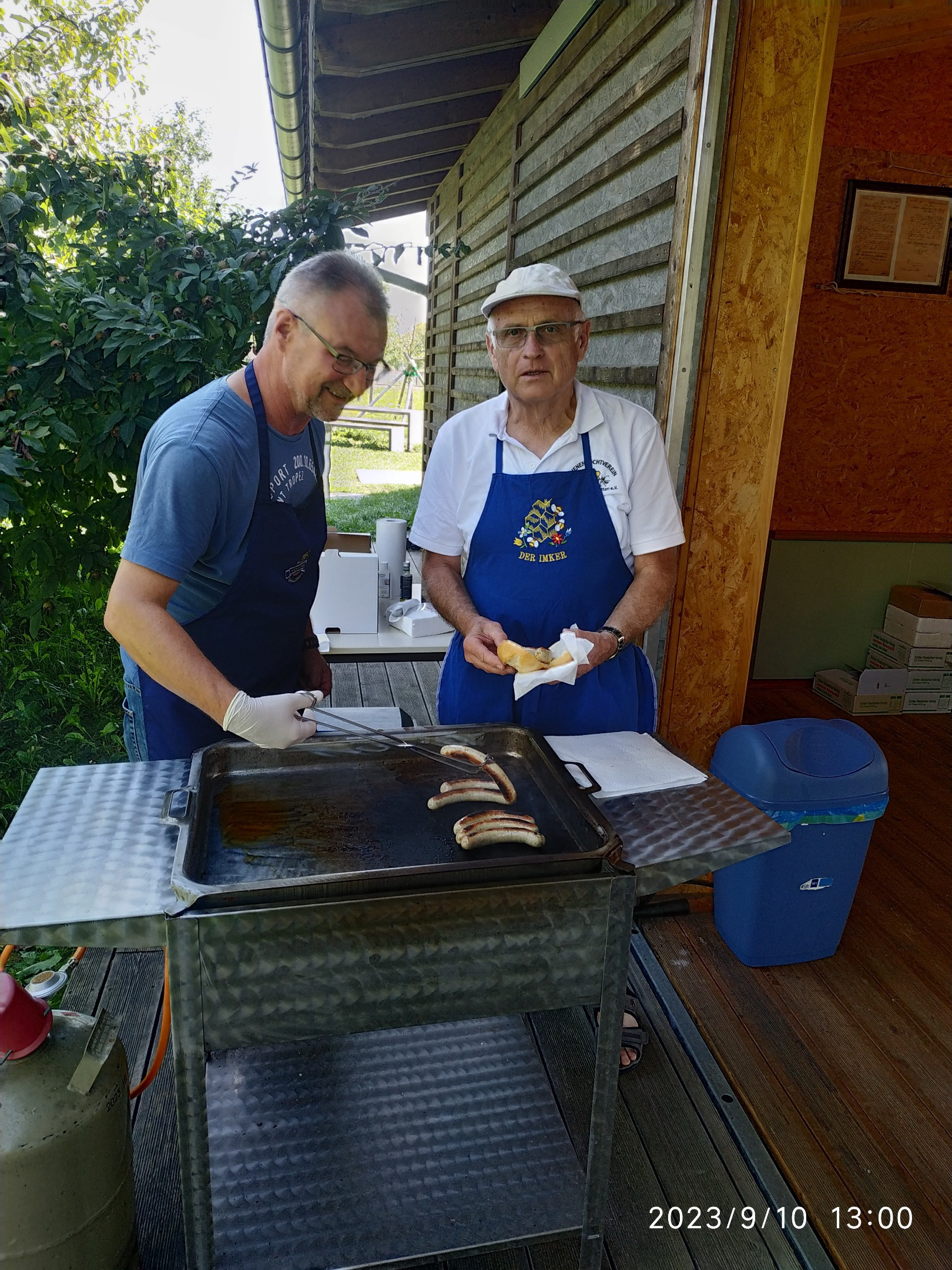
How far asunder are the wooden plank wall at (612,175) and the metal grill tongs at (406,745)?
67.1 inches

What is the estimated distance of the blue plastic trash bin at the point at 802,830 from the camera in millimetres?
2932

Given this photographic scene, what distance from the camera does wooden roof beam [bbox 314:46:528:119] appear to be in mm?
5316

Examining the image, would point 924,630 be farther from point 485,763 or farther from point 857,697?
point 485,763

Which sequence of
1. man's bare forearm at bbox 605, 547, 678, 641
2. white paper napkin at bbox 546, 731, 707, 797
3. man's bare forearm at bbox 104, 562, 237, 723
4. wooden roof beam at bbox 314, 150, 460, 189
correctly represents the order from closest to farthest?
man's bare forearm at bbox 104, 562, 237, 723, white paper napkin at bbox 546, 731, 707, 797, man's bare forearm at bbox 605, 547, 678, 641, wooden roof beam at bbox 314, 150, 460, 189

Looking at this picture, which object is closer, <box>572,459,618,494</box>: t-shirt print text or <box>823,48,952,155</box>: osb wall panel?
<box>572,459,618,494</box>: t-shirt print text

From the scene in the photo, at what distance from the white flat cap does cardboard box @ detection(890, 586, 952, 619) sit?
395 centimetres

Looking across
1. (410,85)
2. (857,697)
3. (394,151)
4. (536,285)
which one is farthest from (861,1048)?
(394,151)

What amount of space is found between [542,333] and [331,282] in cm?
67

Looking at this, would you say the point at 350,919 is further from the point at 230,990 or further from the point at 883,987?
the point at 883,987

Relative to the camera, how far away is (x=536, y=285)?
234cm

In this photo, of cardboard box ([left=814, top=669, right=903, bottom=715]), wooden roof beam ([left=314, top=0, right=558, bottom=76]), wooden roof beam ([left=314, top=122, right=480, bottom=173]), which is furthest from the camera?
wooden roof beam ([left=314, top=122, right=480, bottom=173])

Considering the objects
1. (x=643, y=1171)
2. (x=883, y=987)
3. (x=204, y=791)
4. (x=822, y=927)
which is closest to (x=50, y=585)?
(x=204, y=791)
